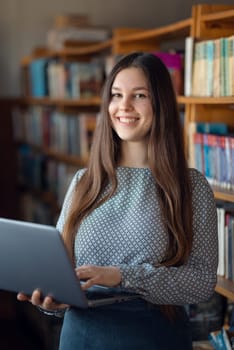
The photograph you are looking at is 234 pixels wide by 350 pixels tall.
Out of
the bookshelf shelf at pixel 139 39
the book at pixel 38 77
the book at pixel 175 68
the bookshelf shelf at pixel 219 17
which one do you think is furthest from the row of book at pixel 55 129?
the bookshelf shelf at pixel 219 17

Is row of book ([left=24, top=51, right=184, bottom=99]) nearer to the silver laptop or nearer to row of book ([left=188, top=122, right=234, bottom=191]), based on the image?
row of book ([left=188, top=122, right=234, bottom=191])

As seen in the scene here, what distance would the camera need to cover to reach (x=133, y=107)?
1.77 meters

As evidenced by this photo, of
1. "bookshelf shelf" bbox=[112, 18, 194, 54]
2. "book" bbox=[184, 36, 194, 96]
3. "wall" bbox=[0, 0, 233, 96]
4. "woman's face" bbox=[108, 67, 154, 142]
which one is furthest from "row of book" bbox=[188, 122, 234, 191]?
"wall" bbox=[0, 0, 233, 96]

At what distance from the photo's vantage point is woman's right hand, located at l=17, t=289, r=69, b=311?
62.3 inches

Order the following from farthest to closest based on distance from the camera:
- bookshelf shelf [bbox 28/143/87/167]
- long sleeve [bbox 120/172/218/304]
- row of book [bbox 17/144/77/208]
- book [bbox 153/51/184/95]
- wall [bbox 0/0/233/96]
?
wall [bbox 0/0/233/96], row of book [bbox 17/144/77/208], bookshelf shelf [bbox 28/143/87/167], book [bbox 153/51/184/95], long sleeve [bbox 120/172/218/304]

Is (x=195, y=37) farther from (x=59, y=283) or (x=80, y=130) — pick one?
(x=80, y=130)

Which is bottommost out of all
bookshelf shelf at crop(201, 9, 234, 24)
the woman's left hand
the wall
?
the woman's left hand

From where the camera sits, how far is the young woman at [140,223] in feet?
5.43

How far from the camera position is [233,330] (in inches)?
83.0

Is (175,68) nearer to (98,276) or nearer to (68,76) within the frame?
(98,276)

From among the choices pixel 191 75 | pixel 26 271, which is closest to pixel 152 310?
pixel 26 271

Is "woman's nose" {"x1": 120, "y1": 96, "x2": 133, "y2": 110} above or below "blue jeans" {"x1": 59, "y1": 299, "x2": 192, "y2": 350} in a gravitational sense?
above

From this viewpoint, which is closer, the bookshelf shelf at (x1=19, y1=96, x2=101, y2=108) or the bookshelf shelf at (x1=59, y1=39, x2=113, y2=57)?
the bookshelf shelf at (x1=19, y1=96, x2=101, y2=108)

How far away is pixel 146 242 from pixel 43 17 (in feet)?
13.5
